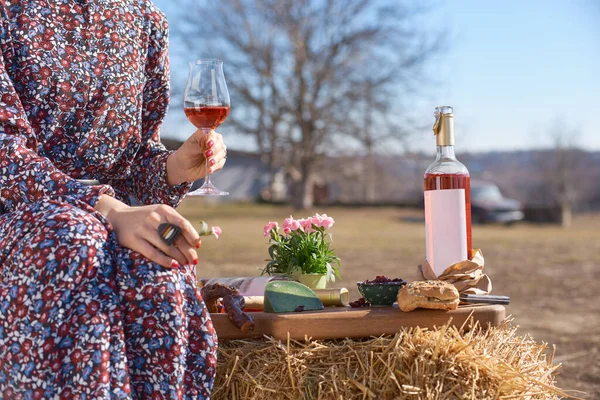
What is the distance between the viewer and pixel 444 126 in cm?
260

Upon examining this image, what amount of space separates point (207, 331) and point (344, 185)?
138ft

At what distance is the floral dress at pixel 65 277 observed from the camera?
67.5 inches

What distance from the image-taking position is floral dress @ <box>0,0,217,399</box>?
1.71 m

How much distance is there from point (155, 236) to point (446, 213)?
1.14 metres

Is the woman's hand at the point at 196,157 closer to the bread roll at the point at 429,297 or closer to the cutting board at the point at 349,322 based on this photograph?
the cutting board at the point at 349,322

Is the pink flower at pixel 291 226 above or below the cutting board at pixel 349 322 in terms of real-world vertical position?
above

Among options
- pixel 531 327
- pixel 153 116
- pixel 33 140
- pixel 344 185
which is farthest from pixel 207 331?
pixel 344 185

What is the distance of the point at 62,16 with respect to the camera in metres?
2.51

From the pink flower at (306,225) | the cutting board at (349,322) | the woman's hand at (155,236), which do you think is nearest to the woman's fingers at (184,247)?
the woman's hand at (155,236)

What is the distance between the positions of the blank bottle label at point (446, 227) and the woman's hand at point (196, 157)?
0.79m

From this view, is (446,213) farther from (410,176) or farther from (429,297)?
(410,176)

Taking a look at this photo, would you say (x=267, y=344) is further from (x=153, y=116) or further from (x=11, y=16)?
(x=11, y=16)

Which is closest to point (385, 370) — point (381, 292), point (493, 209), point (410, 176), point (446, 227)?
point (381, 292)

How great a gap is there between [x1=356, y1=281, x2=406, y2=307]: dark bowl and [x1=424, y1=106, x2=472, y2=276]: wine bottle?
21cm
